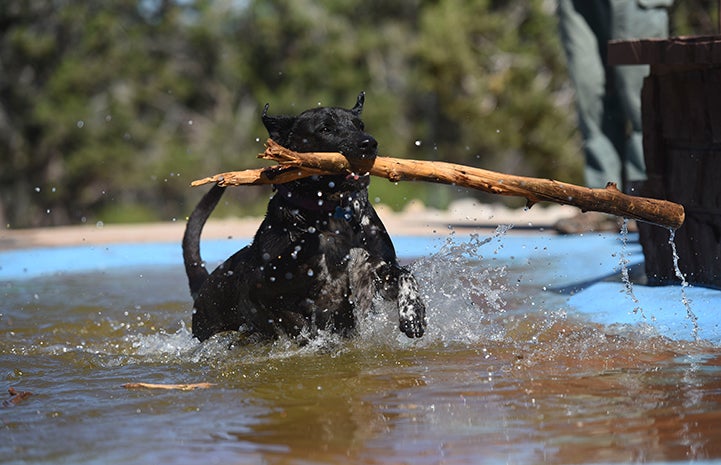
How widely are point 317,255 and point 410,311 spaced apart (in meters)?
0.51

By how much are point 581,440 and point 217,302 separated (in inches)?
98.1

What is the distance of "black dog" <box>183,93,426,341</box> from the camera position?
467 cm

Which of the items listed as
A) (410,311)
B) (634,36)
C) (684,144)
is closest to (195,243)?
(410,311)

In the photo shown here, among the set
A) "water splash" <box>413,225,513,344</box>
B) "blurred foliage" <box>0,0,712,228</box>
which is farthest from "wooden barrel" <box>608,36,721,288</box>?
"blurred foliage" <box>0,0,712,228</box>

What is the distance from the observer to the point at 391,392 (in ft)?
12.4

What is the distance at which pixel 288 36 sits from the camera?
20297 millimetres

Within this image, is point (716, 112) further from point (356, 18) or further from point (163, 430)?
point (356, 18)

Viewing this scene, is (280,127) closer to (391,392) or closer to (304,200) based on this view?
(304,200)

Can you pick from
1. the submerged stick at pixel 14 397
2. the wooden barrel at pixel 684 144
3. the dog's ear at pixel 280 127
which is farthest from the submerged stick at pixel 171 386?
the wooden barrel at pixel 684 144

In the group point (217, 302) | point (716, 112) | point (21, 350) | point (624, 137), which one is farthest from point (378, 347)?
point (624, 137)

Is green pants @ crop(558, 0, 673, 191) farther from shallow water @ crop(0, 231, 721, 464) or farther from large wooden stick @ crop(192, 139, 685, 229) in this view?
large wooden stick @ crop(192, 139, 685, 229)

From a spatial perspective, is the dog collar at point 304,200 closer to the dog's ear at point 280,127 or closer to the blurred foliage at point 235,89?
the dog's ear at point 280,127

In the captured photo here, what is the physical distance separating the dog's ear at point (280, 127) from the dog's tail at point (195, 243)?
0.64 m

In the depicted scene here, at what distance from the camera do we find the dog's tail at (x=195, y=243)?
17.7ft
